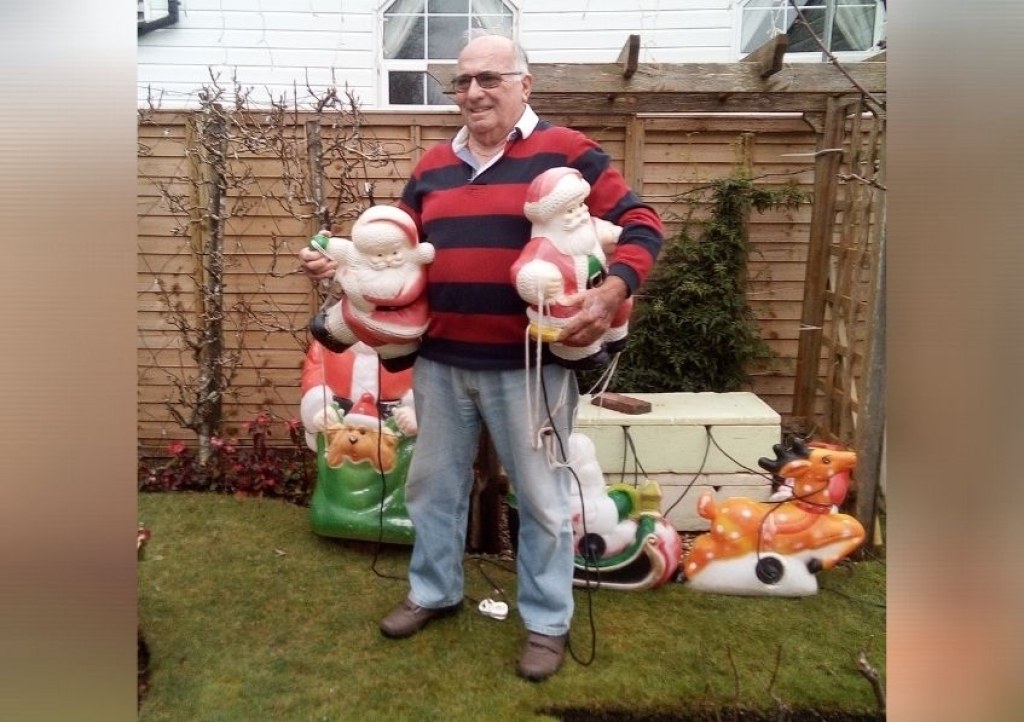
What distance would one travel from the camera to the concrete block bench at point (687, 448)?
269 cm

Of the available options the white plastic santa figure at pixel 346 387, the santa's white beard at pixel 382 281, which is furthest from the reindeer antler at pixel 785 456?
the santa's white beard at pixel 382 281

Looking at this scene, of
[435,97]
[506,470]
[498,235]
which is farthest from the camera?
[435,97]

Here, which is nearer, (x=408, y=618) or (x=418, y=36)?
(x=408, y=618)

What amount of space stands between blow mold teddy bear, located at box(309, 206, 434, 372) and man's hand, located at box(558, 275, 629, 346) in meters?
0.38

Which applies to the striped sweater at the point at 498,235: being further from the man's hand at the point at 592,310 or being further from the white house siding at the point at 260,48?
the white house siding at the point at 260,48

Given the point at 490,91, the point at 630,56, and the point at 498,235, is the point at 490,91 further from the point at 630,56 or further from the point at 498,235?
the point at 630,56

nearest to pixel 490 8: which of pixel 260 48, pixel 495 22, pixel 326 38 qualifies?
pixel 495 22

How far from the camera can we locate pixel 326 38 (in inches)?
120

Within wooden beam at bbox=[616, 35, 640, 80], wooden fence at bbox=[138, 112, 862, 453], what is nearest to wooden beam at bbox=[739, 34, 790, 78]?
wooden beam at bbox=[616, 35, 640, 80]

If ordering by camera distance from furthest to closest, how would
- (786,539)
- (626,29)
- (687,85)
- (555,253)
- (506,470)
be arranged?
(626,29) < (687,85) < (786,539) < (506,470) < (555,253)

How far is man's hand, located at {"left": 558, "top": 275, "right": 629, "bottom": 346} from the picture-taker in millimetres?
1689

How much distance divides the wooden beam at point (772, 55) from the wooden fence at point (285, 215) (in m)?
0.57

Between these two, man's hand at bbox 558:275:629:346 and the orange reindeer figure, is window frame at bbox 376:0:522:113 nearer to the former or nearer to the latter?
man's hand at bbox 558:275:629:346

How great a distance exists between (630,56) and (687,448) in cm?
134
